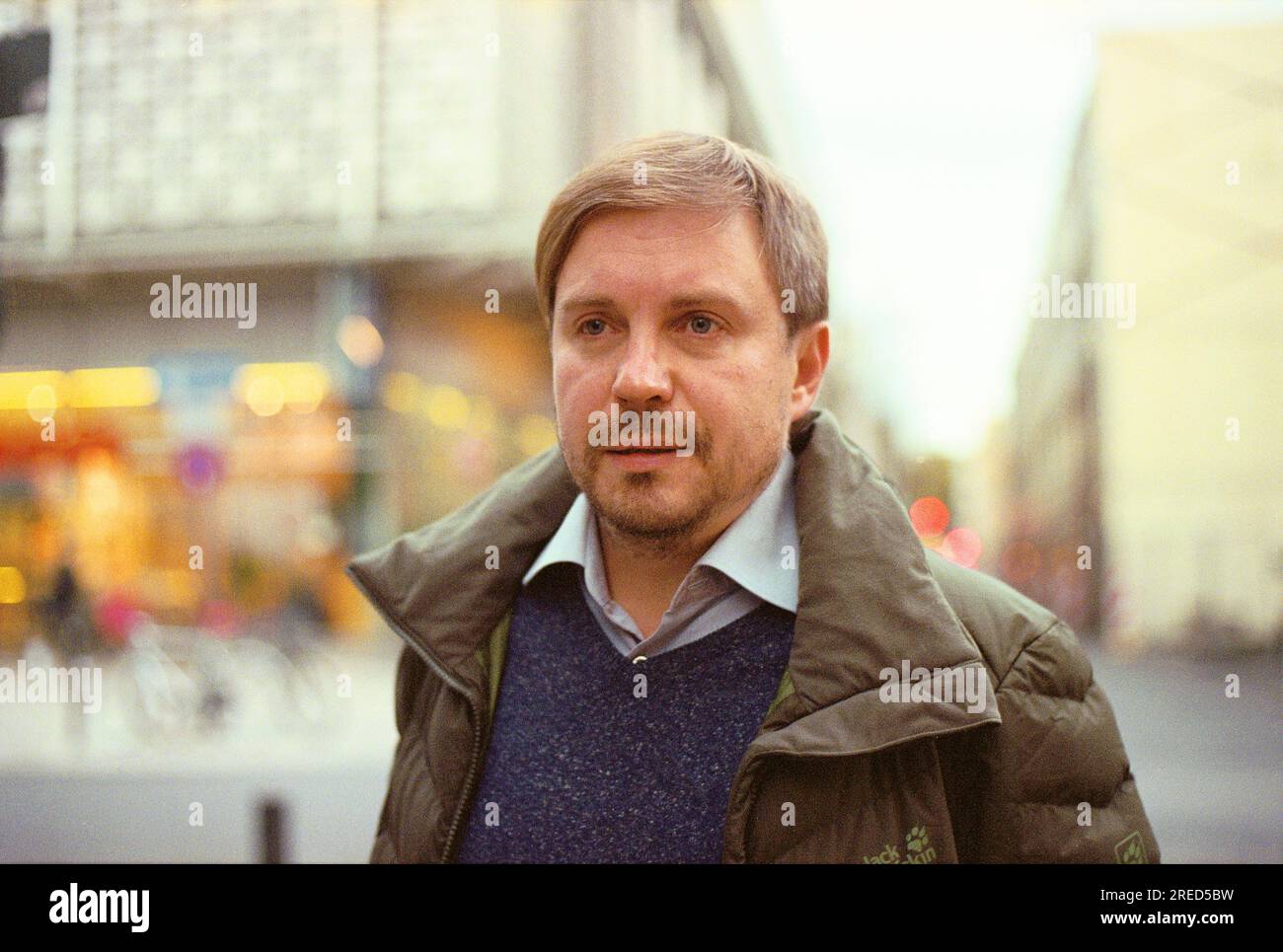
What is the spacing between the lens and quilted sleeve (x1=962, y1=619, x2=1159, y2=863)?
146 centimetres

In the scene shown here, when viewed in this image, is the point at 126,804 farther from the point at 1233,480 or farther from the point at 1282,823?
the point at 1233,480

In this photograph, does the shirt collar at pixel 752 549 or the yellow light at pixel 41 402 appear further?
the yellow light at pixel 41 402

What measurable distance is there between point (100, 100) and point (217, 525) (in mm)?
8851

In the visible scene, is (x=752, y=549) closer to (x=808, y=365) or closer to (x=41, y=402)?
(x=808, y=365)

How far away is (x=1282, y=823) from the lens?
582 centimetres

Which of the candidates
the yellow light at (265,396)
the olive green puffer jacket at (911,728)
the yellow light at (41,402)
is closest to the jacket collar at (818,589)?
the olive green puffer jacket at (911,728)

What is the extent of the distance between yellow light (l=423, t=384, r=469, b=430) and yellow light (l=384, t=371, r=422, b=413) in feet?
0.56

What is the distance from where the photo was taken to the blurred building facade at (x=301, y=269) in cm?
733

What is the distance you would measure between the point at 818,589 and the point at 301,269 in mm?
10687

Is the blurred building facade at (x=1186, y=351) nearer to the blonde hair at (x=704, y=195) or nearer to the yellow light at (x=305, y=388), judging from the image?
the yellow light at (x=305, y=388)

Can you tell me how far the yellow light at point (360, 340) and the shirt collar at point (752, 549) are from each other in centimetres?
1118

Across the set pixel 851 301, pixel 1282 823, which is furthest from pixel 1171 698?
pixel 851 301

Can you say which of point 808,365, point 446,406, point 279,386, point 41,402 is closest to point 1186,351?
point 446,406

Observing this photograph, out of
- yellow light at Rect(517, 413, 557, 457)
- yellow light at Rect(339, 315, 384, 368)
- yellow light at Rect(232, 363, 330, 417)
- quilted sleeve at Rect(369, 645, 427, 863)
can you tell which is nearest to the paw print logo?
quilted sleeve at Rect(369, 645, 427, 863)
